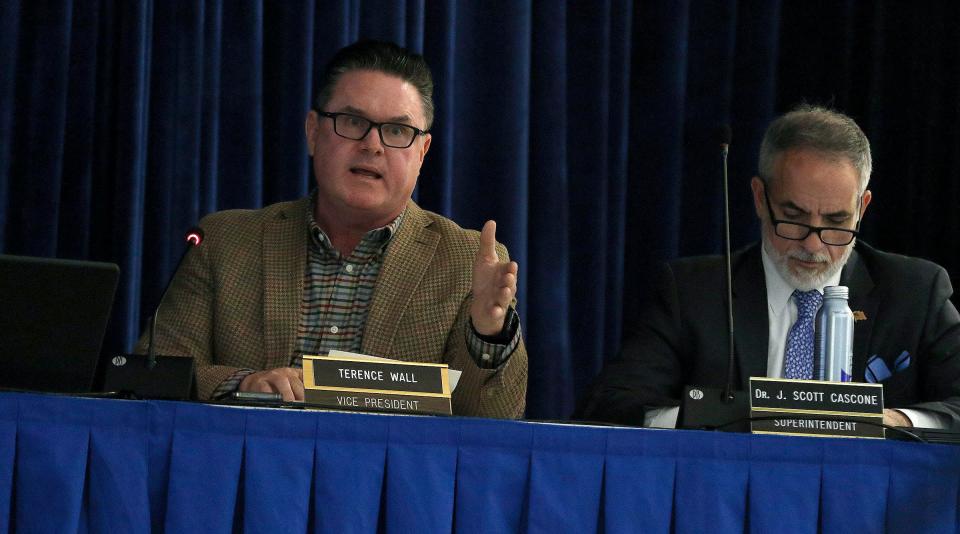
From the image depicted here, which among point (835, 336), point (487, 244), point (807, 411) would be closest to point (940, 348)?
point (835, 336)

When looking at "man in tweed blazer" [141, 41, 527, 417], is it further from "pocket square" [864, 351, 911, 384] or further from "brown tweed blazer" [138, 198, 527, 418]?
"pocket square" [864, 351, 911, 384]

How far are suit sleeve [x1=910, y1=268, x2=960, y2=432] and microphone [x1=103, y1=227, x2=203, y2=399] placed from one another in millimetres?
1433

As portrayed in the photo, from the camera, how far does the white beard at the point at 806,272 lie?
250cm

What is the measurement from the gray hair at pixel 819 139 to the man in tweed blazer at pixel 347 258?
63 cm

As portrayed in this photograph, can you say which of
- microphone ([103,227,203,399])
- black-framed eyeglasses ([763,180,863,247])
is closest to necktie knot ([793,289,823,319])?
black-framed eyeglasses ([763,180,863,247])

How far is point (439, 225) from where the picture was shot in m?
2.56

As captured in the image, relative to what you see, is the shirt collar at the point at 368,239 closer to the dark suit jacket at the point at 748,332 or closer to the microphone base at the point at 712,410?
the dark suit jacket at the point at 748,332

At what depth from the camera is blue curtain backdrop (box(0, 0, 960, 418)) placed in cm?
310

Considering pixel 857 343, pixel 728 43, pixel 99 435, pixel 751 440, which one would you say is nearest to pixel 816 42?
pixel 728 43

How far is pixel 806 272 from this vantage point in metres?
2.52

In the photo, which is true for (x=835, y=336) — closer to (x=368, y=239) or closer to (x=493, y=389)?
(x=493, y=389)

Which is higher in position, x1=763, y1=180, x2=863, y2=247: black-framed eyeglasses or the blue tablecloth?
x1=763, y1=180, x2=863, y2=247: black-framed eyeglasses

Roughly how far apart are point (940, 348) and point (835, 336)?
2.24 ft

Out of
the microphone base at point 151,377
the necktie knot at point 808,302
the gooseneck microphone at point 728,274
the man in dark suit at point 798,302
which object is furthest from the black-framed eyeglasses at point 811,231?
Answer: the microphone base at point 151,377
